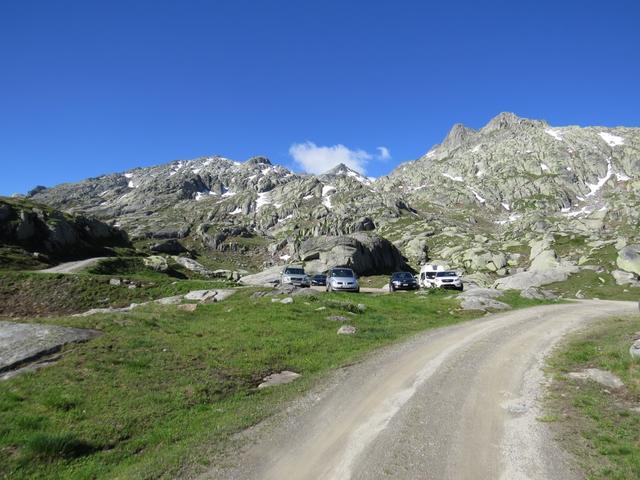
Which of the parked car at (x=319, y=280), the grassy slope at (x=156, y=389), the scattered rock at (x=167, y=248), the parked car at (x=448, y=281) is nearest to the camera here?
the grassy slope at (x=156, y=389)

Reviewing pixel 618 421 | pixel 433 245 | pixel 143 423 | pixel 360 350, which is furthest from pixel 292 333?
pixel 433 245

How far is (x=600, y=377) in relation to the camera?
13.9 metres

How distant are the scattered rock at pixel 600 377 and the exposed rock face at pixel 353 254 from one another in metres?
55.4

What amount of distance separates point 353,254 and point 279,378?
189 ft

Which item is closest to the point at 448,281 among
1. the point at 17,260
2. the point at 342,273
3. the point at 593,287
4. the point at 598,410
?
the point at 342,273

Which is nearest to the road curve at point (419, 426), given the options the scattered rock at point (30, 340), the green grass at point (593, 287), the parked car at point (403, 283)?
the scattered rock at point (30, 340)

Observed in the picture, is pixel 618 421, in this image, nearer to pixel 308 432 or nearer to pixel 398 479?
pixel 398 479

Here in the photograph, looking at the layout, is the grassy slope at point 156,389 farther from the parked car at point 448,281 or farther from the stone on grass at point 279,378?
the parked car at point 448,281

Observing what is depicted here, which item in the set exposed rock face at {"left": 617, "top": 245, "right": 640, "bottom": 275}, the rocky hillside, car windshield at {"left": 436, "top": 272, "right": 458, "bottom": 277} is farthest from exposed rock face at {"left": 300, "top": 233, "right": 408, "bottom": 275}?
exposed rock face at {"left": 617, "top": 245, "right": 640, "bottom": 275}

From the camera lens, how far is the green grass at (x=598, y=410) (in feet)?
27.7

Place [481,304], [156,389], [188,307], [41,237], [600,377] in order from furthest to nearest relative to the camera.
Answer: [41,237] < [481,304] < [188,307] < [600,377] < [156,389]

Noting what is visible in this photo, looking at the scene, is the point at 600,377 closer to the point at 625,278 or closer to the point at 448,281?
the point at 448,281

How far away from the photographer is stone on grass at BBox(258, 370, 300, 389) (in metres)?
14.9

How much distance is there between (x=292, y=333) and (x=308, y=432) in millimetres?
11379
